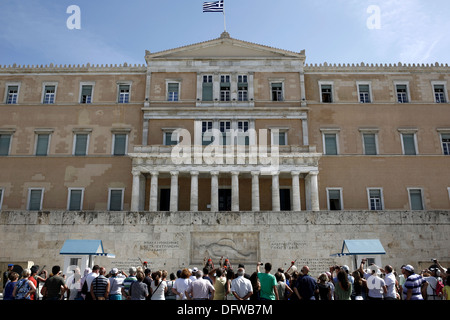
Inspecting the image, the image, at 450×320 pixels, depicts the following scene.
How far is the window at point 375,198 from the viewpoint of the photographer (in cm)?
3312

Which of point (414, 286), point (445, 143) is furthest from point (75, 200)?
point (445, 143)

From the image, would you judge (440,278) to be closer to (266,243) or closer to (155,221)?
(266,243)

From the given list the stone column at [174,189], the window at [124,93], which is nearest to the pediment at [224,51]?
the window at [124,93]

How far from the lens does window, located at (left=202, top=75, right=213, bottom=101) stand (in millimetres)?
35188

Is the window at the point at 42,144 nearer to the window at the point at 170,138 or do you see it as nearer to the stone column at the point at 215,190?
the window at the point at 170,138

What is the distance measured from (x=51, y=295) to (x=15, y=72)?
32.0 m

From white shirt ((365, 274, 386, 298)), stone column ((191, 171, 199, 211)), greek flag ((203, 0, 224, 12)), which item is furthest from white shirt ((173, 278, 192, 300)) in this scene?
greek flag ((203, 0, 224, 12))

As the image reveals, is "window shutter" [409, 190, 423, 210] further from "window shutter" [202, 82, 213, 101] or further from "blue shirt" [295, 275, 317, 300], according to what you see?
"blue shirt" [295, 275, 317, 300]

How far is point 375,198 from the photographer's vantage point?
33.3 metres

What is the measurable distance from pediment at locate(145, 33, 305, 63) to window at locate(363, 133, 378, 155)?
8.64 m

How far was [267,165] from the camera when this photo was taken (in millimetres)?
31344

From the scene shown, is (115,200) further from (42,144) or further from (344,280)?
(344,280)

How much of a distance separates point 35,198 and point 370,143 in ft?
91.0
